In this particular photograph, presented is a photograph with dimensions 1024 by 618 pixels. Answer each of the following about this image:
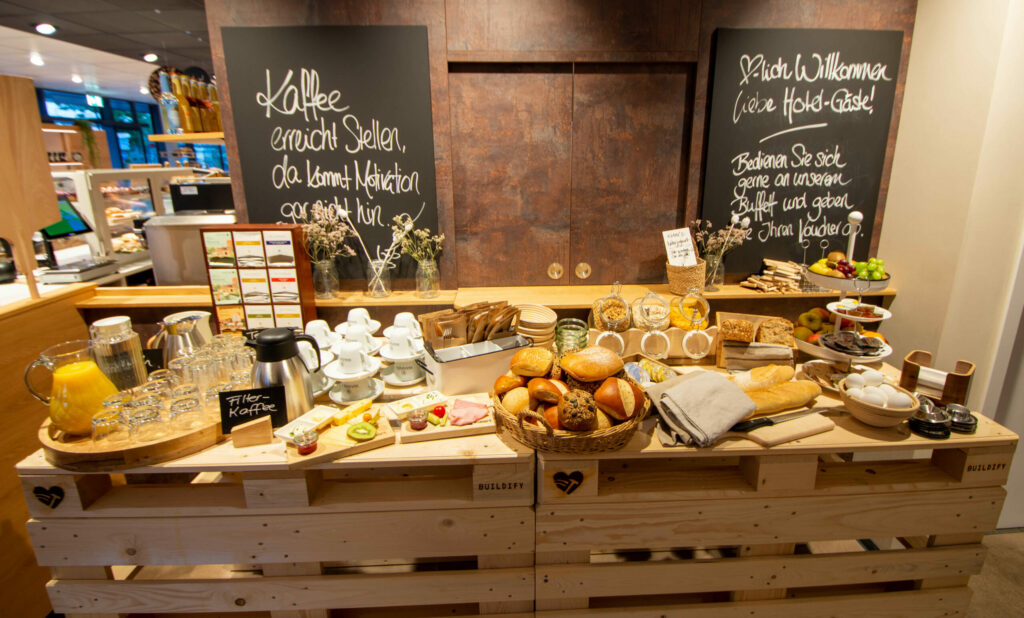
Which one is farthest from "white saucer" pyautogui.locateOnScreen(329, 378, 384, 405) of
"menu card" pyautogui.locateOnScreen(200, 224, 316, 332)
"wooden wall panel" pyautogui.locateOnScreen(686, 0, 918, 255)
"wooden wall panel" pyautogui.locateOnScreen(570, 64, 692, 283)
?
"wooden wall panel" pyautogui.locateOnScreen(686, 0, 918, 255)

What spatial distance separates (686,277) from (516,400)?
1764 millimetres

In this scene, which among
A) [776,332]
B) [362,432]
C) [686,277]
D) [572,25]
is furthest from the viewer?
[686,277]

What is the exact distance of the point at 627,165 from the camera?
3.04 m

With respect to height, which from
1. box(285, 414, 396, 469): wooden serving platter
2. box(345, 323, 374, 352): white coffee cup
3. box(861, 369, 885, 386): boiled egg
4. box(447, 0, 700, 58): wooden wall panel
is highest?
box(447, 0, 700, 58): wooden wall panel

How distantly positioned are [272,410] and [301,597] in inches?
23.2

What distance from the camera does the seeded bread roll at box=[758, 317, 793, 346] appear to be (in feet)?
6.41

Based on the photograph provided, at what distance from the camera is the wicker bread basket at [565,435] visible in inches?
54.4

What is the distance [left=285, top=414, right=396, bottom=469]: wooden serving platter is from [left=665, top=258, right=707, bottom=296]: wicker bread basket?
197 centimetres

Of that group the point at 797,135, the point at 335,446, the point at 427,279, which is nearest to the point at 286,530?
the point at 335,446

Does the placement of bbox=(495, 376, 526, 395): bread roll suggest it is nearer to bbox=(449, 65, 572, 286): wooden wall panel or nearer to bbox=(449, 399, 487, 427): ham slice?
bbox=(449, 399, 487, 427): ham slice

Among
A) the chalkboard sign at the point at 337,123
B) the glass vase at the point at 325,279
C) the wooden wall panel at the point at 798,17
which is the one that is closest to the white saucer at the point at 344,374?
the glass vase at the point at 325,279

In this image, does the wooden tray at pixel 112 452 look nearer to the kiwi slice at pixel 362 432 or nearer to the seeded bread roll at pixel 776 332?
the kiwi slice at pixel 362 432

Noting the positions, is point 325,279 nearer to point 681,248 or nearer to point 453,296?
point 453,296

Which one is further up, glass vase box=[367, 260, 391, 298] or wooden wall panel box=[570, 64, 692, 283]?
wooden wall panel box=[570, 64, 692, 283]
